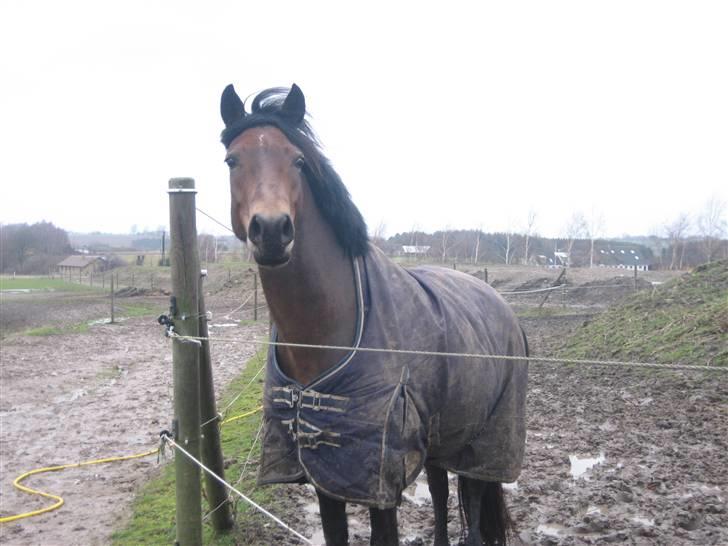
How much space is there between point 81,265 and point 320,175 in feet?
198

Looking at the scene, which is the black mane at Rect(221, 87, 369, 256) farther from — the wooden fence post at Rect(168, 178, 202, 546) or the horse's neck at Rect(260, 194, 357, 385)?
the wooden fence post at Rect(168, 178, 202, 546)

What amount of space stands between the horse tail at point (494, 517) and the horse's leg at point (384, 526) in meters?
1.11

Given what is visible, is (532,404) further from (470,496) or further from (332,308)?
(332,308)

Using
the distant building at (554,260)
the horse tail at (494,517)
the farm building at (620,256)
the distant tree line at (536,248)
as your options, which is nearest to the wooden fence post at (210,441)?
the horse tail at (494,517)

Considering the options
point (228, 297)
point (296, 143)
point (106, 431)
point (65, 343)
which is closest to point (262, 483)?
point (296, 143)

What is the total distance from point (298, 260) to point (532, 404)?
5414mm

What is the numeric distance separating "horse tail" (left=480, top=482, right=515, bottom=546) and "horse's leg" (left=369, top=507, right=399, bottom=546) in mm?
1107

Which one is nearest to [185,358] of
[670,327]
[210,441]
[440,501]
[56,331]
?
[210,441]

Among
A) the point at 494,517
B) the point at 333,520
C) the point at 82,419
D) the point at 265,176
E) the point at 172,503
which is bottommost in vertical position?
the point at 82,419

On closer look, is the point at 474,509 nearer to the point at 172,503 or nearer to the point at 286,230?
the point at 286,230

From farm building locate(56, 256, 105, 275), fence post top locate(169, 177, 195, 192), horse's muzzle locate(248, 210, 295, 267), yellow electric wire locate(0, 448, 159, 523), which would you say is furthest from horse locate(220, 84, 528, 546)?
farm building locate(56, 256, 105, 275)

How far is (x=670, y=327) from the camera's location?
30.0 ft

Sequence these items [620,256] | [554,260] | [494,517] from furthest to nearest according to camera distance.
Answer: [620,256]
[554,260]
[494,517]

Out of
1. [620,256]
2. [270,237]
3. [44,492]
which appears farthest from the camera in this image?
[620,256]
